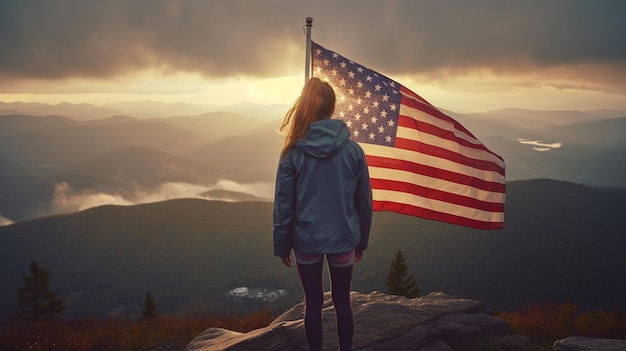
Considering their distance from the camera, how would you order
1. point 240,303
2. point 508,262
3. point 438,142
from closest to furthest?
point 438,142
point 240,303
point 508,262

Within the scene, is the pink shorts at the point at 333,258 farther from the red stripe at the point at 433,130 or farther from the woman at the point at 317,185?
the red stripe at the point at 433,130

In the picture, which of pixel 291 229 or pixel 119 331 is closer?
pixel 291 229

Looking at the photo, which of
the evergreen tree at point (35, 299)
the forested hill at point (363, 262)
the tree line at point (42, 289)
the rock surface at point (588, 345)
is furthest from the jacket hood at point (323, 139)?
the forested hill at point (363, 262)

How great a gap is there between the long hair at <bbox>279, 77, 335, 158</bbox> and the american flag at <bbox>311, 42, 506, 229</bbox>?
3.31m

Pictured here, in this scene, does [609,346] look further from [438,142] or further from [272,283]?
[272,283]

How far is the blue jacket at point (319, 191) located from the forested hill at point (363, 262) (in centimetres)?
14400

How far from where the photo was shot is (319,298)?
4.94 metres

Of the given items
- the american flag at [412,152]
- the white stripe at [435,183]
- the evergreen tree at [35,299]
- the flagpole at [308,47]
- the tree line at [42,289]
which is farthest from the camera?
the evergreen tree at [35,299]

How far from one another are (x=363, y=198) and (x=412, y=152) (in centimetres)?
359

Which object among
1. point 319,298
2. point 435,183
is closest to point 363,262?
point 435,183

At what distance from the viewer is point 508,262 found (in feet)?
527

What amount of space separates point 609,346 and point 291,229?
594cm

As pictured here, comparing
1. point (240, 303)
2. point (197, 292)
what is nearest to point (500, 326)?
point (240, 303)

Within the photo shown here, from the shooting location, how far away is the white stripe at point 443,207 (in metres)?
8.10
